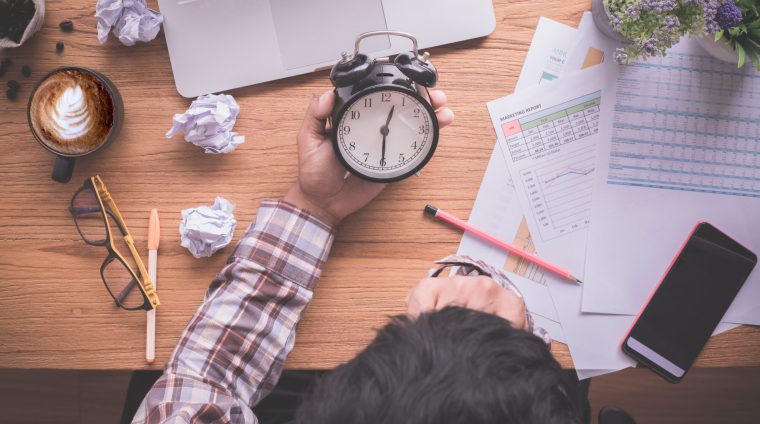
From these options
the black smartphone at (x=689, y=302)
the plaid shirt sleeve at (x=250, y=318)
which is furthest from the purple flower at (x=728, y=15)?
the plaid shirt sleeve at (x=250, y=318)

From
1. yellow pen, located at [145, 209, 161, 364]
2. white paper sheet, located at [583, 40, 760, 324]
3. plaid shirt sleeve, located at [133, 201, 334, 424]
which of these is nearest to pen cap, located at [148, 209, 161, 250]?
yellow pen, located at [145, 209, 161, 364]

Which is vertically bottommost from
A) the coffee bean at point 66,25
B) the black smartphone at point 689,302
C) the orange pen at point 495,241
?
the black smartphone at point 689,302

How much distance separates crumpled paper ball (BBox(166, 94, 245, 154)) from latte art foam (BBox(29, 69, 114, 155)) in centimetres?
13

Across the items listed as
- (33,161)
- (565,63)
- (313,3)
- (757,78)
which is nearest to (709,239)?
(757,78)

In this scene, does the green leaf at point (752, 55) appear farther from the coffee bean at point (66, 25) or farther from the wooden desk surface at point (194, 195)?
the coffee bean at point (66, 25)

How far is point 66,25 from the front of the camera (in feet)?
3.22

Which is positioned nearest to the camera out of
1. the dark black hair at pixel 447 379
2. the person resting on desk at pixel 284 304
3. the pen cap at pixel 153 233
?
the dark black hair at pixel 447 379

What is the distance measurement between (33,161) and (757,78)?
1264 mm

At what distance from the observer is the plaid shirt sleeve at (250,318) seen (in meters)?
0.91

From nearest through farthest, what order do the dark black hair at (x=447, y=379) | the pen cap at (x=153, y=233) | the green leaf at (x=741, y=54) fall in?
the dark black hair at (x=447, y=379)
the green leaf at (x=741, y=54)
the pen cap at (x=153, y=233)

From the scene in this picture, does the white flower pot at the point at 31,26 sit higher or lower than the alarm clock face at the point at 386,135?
higher

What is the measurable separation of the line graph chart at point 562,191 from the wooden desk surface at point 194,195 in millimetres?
103

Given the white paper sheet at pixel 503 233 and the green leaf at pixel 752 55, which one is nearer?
the green leaf at pixel 752 55

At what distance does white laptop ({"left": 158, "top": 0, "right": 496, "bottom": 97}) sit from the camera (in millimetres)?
963
